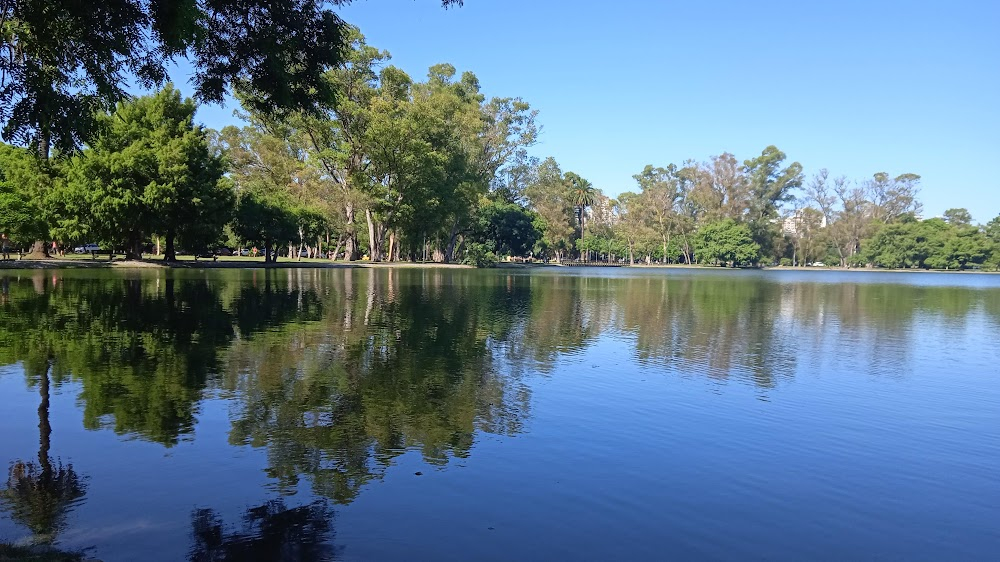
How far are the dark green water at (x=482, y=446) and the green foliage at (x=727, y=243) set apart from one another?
361 feet

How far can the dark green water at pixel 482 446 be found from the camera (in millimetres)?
6191

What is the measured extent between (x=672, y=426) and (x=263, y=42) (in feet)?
27.5

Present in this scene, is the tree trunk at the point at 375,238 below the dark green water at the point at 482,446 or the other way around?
the other way around

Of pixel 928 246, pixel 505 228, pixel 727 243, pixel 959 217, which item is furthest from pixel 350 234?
pixel 959 217

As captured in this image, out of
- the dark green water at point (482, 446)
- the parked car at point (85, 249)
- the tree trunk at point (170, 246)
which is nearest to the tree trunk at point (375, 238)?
the tree trunk at point (170, 246)

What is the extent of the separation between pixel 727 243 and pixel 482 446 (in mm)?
124314

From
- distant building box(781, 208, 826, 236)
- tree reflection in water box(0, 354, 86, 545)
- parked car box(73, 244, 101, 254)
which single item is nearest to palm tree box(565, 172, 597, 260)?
distant building box(781, 208, 826, 236)

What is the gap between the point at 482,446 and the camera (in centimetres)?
885

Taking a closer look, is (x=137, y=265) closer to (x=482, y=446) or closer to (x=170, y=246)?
(x=170, y=246)

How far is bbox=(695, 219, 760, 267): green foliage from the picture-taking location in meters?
125

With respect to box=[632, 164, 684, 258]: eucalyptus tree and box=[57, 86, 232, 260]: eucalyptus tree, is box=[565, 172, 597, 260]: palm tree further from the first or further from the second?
box=[57, 86, 232, 260]: eucalyptus tree

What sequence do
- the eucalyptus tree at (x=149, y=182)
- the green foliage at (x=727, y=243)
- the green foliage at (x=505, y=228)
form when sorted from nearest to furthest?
the eucalyptus tree at (x=149, y=182) < the green foliage at (x=505, y=228) < the green foliage at (x=727, y=243)

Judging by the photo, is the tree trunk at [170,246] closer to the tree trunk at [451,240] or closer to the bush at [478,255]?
the tree trunk at [451,240]

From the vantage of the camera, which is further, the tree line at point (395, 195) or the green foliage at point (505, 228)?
the green foliage at point (505, 228)
